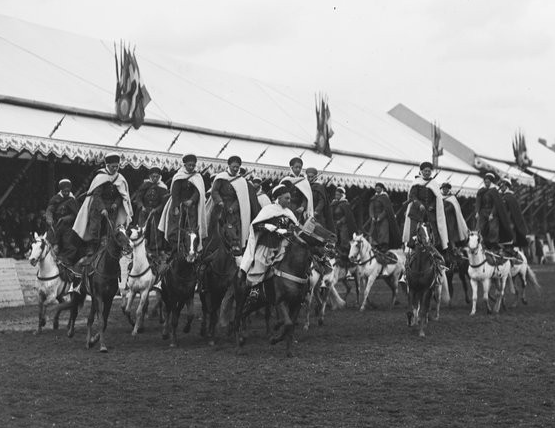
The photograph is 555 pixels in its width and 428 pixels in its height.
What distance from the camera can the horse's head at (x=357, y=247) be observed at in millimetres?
19875

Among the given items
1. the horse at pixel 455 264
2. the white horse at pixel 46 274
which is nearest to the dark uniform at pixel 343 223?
the horse at pixel 455 264

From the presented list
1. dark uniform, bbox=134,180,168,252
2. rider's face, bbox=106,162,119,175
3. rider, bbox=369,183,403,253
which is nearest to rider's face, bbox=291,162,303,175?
dark uniform, bbox=134,180,168,252

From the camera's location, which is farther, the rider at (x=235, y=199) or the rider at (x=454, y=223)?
the rider at (x=454, y=223)

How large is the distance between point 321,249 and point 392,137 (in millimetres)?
29607

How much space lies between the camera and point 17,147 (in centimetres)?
1908

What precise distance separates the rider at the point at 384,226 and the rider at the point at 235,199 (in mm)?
6399

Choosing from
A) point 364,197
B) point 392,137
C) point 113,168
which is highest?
point 392,137

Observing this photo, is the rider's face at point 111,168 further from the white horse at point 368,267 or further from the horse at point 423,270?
the white horse at point 368,267

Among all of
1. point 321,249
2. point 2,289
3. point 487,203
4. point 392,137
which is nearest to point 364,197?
point 392,137

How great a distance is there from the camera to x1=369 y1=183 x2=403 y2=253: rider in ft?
67.7

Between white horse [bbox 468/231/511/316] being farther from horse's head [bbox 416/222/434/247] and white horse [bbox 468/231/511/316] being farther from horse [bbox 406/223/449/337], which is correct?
Result: horse's head [bbox 416/222/434/247]

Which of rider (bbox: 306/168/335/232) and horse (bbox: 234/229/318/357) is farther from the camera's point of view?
rider (bbox: 306/168/335/232)

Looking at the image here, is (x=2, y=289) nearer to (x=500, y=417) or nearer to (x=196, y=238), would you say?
(x=196, y=238)

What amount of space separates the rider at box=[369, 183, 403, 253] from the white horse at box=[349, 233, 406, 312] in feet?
1.02
